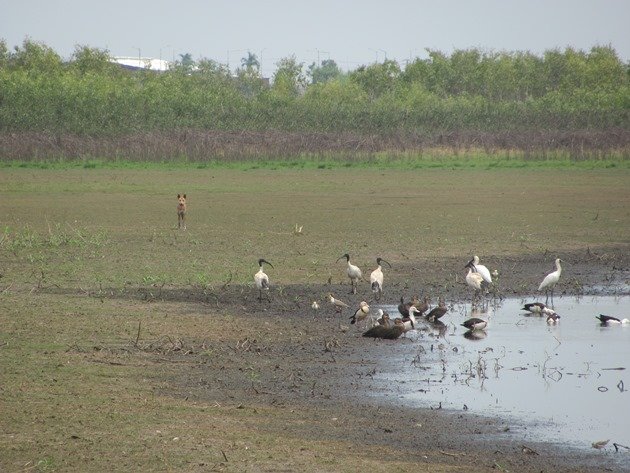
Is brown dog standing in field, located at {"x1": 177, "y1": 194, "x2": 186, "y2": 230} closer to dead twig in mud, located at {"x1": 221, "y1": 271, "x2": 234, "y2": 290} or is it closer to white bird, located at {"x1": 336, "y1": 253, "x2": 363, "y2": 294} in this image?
dead twig in mud, located at {"x1": 221, "y1": 271, "x2": 234, "y2": 290}

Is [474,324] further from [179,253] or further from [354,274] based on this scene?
[179,253]

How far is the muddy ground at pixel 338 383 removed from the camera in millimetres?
9328

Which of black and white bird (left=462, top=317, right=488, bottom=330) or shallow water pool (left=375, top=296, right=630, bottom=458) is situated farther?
black and white bird (left=462, top=317, right=488, bottom=330)

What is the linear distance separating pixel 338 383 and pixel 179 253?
33.7 feet

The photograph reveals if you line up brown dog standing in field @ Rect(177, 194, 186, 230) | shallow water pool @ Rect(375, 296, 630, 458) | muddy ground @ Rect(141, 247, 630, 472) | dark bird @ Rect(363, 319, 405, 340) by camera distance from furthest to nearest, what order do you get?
1. brown dog standing in field @ Rect(177, 194, 186, 230)
2. dark bird @ Rect(363, 319, 405, 340)
3. shallow water pool @ Rect(375, 296, 630, 458)
4. muddy ground @ Rect(141, 247, 630, 472)

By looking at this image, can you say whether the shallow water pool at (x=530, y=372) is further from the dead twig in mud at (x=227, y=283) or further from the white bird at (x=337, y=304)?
the dead twig in mud at (x=227, y=283)

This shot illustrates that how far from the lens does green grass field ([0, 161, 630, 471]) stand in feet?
30.0

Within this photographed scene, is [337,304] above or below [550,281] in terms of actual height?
below

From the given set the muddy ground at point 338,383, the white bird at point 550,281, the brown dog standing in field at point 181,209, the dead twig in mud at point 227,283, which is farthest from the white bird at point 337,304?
the brown dog standing in field at point 181,209

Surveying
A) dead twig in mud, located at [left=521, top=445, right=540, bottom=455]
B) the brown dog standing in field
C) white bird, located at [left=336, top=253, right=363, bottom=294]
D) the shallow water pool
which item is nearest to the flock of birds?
white bird, located at [left=336, top=253, right=363, bottom=294]

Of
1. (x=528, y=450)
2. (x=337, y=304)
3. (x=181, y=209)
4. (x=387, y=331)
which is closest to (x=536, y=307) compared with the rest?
(x=337, y=304)

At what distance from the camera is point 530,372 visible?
42.1 ft

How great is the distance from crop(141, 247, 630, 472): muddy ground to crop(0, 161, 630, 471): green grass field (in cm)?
26

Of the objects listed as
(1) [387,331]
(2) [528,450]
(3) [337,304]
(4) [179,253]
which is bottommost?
(4) [179,253]
